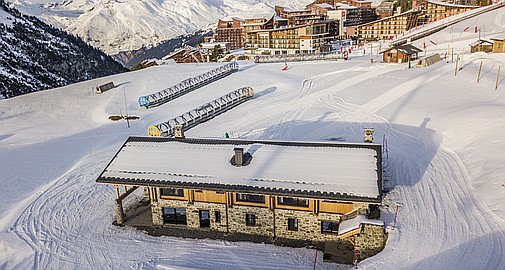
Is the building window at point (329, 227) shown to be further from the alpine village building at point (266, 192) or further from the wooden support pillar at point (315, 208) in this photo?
the wooden support pillar at point (315, 208)

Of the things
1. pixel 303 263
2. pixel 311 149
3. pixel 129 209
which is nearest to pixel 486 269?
pixel 303 263

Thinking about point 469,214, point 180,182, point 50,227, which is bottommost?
point 50,227

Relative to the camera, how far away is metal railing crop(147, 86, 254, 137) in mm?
30102

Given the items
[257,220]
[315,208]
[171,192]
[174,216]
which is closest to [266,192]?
[257,220]

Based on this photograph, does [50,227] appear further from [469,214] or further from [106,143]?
[469,214]

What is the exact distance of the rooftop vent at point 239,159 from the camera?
1742cm

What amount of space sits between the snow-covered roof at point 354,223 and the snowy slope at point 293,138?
99 cm

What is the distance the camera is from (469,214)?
16.3 metres

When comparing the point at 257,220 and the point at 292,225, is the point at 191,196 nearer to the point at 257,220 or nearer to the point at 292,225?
the point at 257,220

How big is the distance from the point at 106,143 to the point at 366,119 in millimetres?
20623

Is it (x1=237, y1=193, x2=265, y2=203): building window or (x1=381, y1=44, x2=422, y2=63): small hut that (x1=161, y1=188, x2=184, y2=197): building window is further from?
(x1=381, y1=44, x2=422, y2=63): small hut

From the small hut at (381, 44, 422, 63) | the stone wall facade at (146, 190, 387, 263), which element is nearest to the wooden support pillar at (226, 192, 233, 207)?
the stone wall facade at (146, 190, 387, 263)

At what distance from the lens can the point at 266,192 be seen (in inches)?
628

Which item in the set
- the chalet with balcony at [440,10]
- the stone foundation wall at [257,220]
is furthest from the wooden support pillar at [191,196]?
the chalet with balcony at [440,10]
